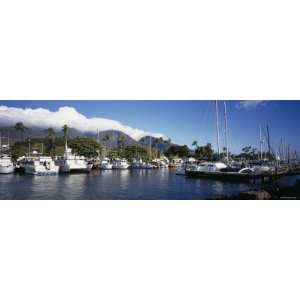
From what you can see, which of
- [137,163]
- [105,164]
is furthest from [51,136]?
[137,163]

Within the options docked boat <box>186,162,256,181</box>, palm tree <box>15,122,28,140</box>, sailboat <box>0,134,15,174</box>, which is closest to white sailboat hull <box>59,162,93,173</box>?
sailboat <box>0,134,15,174</box>

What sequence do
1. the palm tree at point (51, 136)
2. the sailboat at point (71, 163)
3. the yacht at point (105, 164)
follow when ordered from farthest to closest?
the yacht at point (105, 164) < the sailboat at point (71, 163) < the palm tree at point (51, 136)

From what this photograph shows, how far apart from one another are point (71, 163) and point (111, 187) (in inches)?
78.7

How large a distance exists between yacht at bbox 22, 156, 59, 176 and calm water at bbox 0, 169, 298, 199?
243mm

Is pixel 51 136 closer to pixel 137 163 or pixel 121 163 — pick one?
pixel 137 163

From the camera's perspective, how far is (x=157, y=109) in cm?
662

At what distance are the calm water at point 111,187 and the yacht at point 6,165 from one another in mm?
189

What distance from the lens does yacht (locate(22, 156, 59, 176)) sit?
8.01 metres

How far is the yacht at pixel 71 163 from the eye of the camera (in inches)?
333

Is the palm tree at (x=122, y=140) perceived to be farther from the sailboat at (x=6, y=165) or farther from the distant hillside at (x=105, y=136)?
the sailboat at (x=6, y=165)

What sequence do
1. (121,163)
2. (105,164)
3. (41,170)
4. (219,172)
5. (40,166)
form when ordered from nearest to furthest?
(219,172) → (41,170) → (40,166) → (105,164) → (121,163)

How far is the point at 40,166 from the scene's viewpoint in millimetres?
8258

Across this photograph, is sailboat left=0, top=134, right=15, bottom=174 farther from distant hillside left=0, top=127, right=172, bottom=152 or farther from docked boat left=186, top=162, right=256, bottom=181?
docked boat left=186, top=162, right=256, bottom=181

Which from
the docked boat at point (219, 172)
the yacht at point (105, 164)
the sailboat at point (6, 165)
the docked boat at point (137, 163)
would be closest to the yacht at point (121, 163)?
the yacht at point (105, 164)
